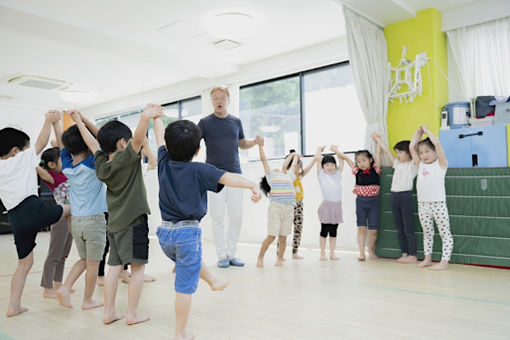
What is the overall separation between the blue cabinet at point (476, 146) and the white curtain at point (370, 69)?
654 millimetres

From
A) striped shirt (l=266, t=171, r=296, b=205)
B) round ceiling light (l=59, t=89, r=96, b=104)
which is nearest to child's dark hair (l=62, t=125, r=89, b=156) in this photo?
striped shirt (l=266, t=171, r=296, b=205)

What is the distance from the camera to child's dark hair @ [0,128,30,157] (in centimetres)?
242

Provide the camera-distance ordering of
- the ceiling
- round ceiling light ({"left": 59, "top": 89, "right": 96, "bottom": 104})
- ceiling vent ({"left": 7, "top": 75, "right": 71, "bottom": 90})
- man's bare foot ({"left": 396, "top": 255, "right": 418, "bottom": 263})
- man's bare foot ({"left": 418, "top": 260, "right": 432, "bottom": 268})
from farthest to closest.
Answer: round ceiling light ({"left": 59, "top": 89, "right": 96, "bottom": 104}), ceiling vent ({"left": 7, "top": 75, "right": 71, "bottom": 90}), the ceiling, man's bare foot ({"left": 396, "top": 255, "right": 418, "bottom": 263}), man's bare foot ({"left": 418, "top": 260, "right": 432, "bottom": 268})

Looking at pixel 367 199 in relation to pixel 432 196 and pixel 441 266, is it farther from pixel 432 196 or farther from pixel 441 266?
pixel 441 266

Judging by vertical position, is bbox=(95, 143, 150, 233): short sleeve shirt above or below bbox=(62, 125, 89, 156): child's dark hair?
below

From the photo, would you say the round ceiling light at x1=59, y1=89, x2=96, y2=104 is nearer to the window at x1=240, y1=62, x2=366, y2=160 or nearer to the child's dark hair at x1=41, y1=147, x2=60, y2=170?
the window at x1=240, y1=62, x2=366, y2=160

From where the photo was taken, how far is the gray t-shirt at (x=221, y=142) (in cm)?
383

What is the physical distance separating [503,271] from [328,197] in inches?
63.9

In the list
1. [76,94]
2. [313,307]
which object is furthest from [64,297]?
[76,94]

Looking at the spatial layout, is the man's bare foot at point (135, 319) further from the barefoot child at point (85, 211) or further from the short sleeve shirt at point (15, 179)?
the short sleeve shirt at point (15, 179)

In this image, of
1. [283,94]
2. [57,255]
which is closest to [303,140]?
[283,94]

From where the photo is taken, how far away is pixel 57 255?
2.77 meters

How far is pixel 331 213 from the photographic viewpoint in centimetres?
406

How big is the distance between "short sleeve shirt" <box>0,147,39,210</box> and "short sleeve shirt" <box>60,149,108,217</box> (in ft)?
0.69
